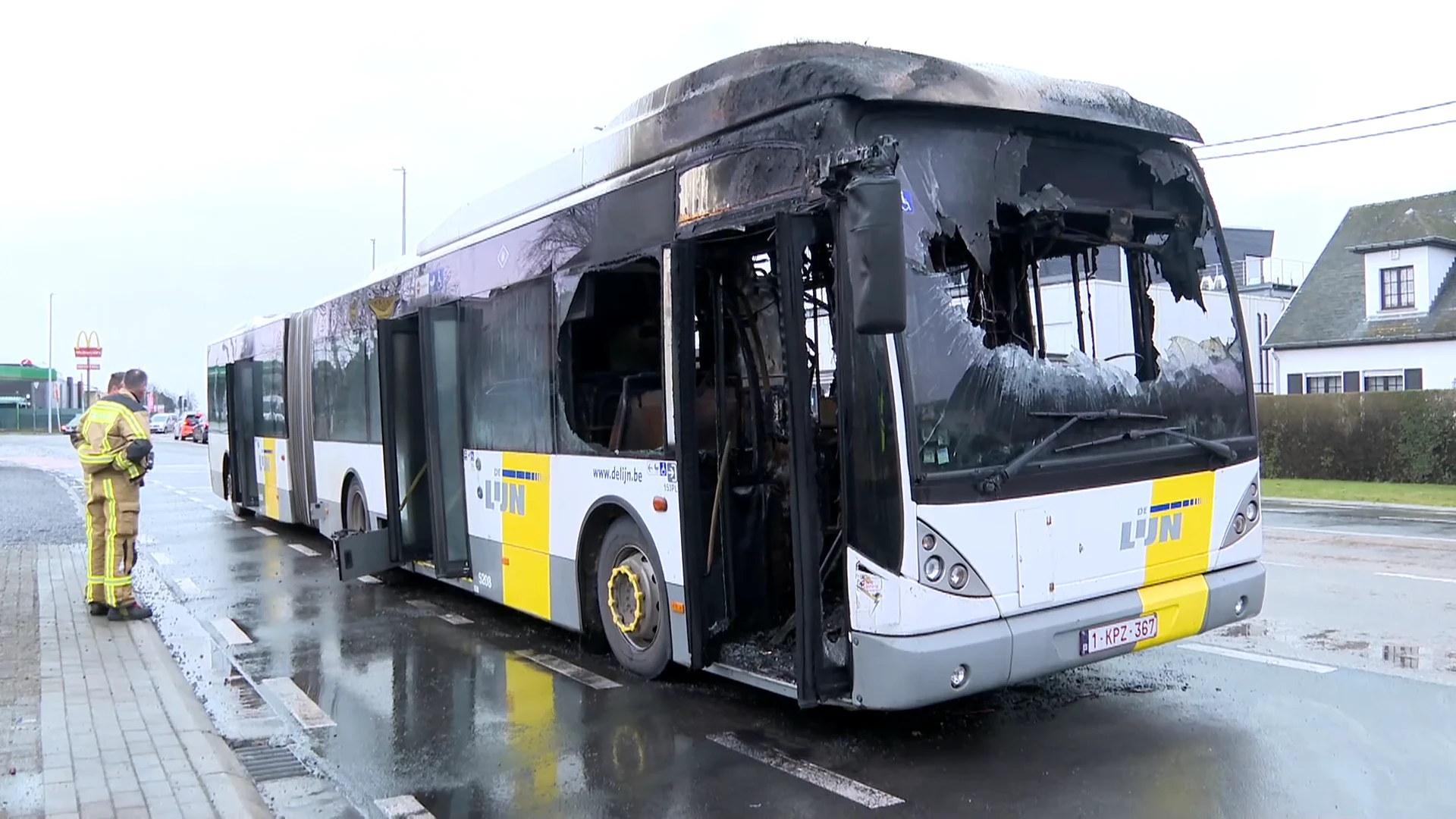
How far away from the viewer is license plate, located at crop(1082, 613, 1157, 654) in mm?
5238

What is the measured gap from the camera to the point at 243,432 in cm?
1711

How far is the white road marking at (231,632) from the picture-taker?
862 cm

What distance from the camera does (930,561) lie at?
486 centimetres

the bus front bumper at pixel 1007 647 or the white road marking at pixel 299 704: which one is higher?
the bus front bumper at pixel 1007 647

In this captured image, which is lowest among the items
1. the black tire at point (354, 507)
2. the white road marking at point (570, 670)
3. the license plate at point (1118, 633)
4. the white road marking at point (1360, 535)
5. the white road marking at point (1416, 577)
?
the white road marking at point (1360, 535)

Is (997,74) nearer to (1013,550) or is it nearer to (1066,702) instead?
(1013,550)

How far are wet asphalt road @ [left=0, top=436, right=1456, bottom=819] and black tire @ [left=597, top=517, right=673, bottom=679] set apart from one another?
228mm

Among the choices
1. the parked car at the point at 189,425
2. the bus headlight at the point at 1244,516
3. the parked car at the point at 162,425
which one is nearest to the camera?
the bus headlight at the point at 1244,516

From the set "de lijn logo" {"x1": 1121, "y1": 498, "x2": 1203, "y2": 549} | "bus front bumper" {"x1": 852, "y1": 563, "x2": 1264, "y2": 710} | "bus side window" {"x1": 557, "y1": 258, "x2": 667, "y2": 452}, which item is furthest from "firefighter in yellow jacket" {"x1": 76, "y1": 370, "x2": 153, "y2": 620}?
"de lijn logo" {"x1": 1121, "y1": 498, "x2": 1203, "y2": 549}

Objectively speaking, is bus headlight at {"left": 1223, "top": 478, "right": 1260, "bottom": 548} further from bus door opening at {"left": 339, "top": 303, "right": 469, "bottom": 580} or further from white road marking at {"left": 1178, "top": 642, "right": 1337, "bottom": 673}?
bus door opening at {"left": 339, "top": 303, "right": 469, "bottom": 580}

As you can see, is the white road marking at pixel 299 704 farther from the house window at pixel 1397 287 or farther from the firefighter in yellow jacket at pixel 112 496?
the house window at pixel 1397 287

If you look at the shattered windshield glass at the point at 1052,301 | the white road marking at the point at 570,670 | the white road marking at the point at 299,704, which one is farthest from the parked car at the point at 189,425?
the shattered windshield glass at the point at 1052,301

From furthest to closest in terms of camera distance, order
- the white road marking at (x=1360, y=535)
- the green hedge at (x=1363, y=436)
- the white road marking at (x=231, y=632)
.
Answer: the green hedge at (x=1363, y=436) → the white road marking at (x=1360, y=535) → the white road marking at (x=231, y=632)

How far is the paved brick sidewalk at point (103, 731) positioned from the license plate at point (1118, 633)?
370 centimetres
